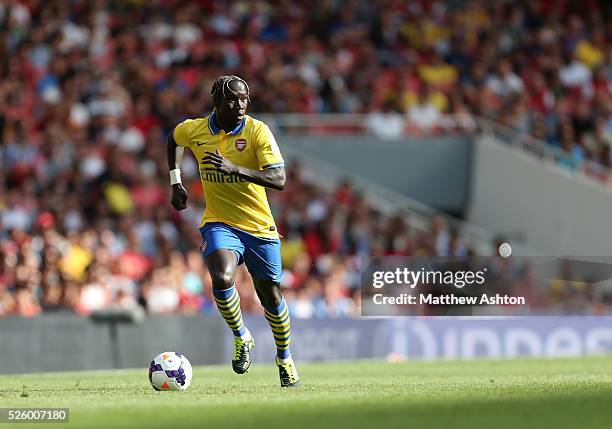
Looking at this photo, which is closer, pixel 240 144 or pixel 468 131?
pixel 240 144

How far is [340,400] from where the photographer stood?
1046 centimetres

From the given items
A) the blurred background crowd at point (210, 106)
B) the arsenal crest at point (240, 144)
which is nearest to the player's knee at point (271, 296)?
the arsenal crest at point (240, 144)

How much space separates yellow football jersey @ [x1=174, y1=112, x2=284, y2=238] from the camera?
1191 centimetres

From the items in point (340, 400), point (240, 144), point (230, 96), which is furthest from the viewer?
point (240, 144)

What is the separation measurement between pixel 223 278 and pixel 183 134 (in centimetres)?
149

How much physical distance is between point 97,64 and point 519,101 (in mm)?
8642

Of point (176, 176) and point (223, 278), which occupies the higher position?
point (176, 176)

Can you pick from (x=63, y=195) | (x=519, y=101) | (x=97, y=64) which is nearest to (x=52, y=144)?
(x=63, y=195)

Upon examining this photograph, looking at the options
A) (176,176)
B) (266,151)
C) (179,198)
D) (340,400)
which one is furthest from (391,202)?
(340,400)

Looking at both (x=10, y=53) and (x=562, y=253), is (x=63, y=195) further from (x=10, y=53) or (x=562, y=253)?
(x=562, y=253)

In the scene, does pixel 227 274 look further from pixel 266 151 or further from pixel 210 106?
pixel 210 106

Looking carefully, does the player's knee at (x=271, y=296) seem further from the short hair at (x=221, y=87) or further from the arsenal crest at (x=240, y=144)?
the short hair at (x=221, y=87)

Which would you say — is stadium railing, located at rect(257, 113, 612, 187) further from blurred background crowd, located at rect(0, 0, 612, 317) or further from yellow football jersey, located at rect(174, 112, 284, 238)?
yellow football jersey, located at rect(174, 112, 284, 238)

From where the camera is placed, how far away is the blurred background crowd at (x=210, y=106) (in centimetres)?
2133
